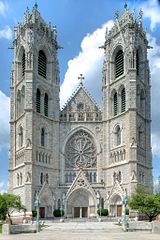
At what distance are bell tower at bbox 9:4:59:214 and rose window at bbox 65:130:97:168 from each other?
272 cm

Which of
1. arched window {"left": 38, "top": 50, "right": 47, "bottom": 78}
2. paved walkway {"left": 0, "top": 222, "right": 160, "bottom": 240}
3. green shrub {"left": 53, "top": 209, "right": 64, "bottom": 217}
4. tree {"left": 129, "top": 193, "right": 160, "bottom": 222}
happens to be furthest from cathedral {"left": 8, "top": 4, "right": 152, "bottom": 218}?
paved walkway {"left": 0, "top": 222, "right": 160, "bottom": 240}

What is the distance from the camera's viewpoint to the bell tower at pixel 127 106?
255 ft

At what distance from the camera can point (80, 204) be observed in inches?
3196

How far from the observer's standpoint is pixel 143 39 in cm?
8650

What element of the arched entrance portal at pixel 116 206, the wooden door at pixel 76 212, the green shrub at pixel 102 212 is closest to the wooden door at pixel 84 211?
the wooden door at pixel 76 212

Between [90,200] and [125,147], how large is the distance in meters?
11.4

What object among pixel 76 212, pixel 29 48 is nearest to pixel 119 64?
pixel 29 48

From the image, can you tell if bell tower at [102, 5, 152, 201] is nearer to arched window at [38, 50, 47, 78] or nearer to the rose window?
the rose window

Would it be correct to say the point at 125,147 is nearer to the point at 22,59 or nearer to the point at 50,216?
the point at 50,216

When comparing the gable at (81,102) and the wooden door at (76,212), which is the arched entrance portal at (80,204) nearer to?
the wooden door at (76,212)

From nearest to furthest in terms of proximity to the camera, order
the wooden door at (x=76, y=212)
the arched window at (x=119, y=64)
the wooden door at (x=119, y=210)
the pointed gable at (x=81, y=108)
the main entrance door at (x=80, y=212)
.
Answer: the wooden door at (x=119, y=210)
the main entrance door at (x=80, y=212)
the wooden door at (x=76, y=212)
the arched window at (x=119, y=64)
the pointed gable at (x=81, y=108)

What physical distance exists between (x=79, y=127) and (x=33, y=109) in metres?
11.1

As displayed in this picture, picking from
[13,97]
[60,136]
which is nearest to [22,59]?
[13,97]

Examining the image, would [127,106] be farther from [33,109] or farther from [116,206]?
[116,206]
